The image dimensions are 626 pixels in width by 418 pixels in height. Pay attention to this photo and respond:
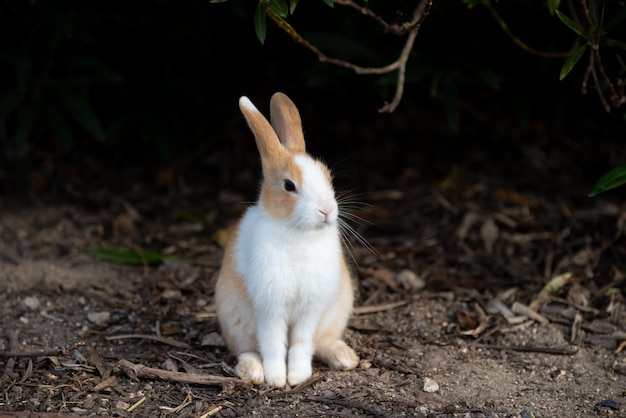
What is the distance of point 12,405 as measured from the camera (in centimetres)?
397

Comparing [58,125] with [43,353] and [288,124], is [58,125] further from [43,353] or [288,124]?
[288,124]

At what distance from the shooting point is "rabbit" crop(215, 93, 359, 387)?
13.4 ft

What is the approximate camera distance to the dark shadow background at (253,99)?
634 cm

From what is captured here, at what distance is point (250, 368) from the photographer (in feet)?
14.1

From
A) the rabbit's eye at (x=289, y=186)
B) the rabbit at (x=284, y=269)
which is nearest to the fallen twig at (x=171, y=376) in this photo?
the rabbit at (x=284, y=269)

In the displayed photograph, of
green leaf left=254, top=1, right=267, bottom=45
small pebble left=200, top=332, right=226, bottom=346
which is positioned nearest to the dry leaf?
small pebble left=200, top=332, right=226, bottom=346

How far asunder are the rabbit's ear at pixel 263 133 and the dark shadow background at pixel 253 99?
212cm

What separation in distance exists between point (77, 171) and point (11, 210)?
92 cm

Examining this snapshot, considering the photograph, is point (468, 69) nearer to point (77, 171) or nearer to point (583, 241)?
point (583, 241)

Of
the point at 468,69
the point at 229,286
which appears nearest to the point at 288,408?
the point at 229,286

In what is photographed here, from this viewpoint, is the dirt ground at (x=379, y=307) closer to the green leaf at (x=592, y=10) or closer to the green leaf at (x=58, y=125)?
the green leaf at (x=58, y=125)

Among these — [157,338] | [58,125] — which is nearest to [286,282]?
[157,338]

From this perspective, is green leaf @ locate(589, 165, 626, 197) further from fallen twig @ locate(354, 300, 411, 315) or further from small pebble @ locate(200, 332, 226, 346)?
small pebble @ locate(200, 332, 226, 346)

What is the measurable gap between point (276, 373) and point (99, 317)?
140 centimetres
